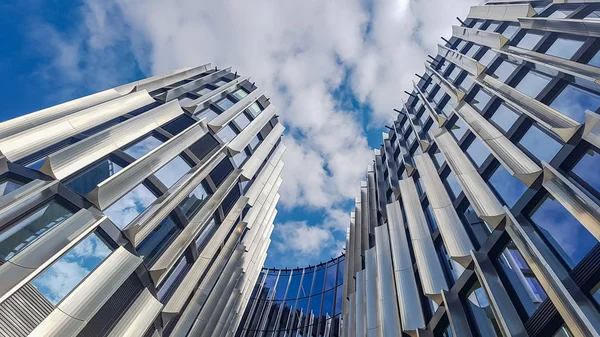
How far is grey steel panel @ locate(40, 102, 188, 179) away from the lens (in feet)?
40.7

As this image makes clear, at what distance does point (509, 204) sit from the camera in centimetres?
1270

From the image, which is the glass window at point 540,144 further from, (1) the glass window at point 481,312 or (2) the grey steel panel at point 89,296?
(2) the grey steel panel at point 89,296

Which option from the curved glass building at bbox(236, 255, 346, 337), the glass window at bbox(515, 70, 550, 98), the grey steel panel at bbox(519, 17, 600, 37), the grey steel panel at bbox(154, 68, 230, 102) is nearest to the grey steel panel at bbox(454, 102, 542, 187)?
the glass window at bbox(515, 70, 550, 98)

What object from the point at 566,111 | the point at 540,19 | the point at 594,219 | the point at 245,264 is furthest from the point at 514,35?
the point at 245,264

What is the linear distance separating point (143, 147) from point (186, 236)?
530cm

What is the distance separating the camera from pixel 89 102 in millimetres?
17250

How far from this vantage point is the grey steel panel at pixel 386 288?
16125mm

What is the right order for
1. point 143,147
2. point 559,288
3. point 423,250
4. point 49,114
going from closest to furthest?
point 559,288, point 49,114, point 423,250, point 143,147

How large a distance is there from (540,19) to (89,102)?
23.8 m

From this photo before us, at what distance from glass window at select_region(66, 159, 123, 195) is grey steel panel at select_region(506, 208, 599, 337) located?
53.2 ft

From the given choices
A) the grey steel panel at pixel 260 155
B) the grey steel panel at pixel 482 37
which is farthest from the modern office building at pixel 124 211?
the grey steel panel at pixel 482 37

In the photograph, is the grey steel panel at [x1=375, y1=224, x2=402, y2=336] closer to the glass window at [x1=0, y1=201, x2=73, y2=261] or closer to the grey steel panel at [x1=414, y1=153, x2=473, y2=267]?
the grey steel panel at [x1=414, y1=153, x2=473, y2=267]

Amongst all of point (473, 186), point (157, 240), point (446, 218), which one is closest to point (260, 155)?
point (157, 240)

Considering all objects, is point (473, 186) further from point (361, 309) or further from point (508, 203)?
point (361, 309)
